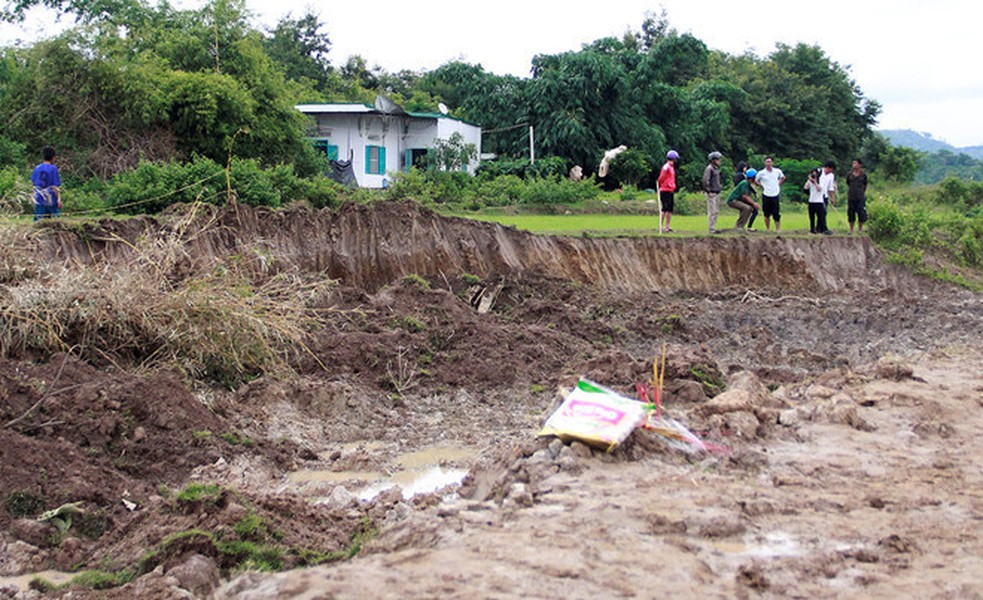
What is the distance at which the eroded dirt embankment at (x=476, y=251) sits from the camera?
51.4 feet

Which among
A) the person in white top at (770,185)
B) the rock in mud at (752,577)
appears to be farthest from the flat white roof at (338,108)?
the rock in mud at (752,577)

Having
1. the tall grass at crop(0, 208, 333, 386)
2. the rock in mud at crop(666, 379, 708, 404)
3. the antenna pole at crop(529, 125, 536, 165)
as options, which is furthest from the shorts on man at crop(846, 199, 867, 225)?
the antenna pole at crop(529, 125, 536, 165)

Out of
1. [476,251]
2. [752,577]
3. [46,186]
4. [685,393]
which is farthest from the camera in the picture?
[476,251]

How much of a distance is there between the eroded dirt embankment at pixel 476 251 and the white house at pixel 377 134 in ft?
56.1

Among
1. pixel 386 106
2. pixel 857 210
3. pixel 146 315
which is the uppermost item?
pixel 386 106

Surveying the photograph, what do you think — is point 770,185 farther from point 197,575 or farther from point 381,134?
point 381,134

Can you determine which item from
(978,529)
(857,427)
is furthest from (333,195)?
(978,529)

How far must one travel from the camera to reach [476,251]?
18766 millimetres

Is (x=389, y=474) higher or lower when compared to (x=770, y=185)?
lower

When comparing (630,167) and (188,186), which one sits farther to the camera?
(630,167)

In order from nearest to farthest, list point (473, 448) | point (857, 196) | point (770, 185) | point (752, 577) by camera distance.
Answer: point (752, 577) → point (473, 448) → point (770, 185) → point (857, 196)

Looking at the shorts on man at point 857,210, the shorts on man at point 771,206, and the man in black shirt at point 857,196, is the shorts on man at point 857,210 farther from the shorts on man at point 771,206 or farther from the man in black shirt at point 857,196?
the shorts on man at point 771,206

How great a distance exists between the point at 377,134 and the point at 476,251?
19.3m

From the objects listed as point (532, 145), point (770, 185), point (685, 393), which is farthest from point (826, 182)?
point (532, 145)
